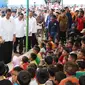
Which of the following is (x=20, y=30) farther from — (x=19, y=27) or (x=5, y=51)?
(x=5, y=51)

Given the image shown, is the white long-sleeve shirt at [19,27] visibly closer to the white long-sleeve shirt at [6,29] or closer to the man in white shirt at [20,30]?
the man in white shirt at [20,30]

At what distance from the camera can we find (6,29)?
6859 mm

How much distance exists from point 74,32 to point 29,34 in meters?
1.55

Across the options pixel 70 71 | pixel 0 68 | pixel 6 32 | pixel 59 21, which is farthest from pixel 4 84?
pixel 59 21

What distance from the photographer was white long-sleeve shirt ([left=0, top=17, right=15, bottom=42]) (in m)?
6.77

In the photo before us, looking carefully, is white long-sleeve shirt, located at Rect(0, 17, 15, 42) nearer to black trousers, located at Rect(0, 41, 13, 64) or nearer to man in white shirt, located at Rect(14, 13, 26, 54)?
black trousers, located at Rect(0, 41, 13, 64)

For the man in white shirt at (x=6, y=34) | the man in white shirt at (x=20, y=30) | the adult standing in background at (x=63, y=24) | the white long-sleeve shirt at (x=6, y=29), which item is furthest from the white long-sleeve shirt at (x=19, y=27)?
the adult standing in background at (x=63, y=24)

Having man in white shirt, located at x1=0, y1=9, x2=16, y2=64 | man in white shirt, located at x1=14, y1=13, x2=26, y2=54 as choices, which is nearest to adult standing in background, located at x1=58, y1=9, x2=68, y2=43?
man in white shirt, located at x1=14, y1=13, x2=26, y2=54

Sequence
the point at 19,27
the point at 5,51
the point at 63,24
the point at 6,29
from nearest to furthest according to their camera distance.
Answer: the point at 6,29 → the point at 5,51 → the point at 19,27 → the point at 63,24

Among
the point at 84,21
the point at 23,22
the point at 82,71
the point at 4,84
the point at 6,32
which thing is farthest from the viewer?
the point at 84,21

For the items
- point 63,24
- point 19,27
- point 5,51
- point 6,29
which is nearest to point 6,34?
point 6,29

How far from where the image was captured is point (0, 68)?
353 centimetres

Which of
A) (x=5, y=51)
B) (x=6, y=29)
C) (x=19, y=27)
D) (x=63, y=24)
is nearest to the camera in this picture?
(x=6, y=29)

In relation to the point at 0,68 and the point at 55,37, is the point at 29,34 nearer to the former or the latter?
the point at 55,37
